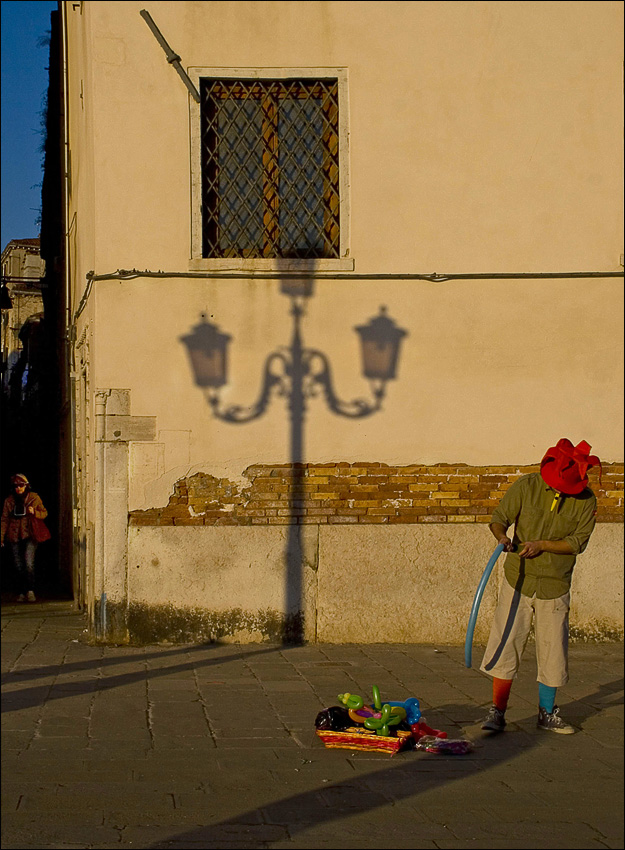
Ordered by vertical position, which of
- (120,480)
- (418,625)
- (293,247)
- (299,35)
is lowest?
(418,625)

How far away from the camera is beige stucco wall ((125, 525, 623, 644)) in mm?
8719

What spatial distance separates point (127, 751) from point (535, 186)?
4548 mm

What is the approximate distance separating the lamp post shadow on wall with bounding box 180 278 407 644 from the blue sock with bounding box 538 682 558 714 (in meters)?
3.00

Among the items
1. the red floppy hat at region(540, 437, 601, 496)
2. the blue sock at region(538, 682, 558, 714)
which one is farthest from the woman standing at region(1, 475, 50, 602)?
the red floppy hat at region(540, 437, 601, 496)

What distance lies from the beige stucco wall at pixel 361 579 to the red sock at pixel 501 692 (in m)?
2.69

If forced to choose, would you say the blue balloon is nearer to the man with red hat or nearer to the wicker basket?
the man with red hat

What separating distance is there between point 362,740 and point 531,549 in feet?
A: 4.37

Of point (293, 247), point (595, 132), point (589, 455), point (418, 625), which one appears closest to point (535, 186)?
point (293, 247)

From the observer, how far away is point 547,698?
6125mm

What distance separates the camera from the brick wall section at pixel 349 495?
8758 mm

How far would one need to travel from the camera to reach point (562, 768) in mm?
5113

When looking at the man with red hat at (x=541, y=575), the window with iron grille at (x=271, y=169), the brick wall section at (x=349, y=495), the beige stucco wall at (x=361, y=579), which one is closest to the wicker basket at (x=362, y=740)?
the man with red hat at (x=541, y=575)

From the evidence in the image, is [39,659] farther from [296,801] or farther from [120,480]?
[296,801]

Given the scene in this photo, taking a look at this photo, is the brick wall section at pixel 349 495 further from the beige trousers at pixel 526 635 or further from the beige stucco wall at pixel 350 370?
the beige trousers at pixel 526 635
